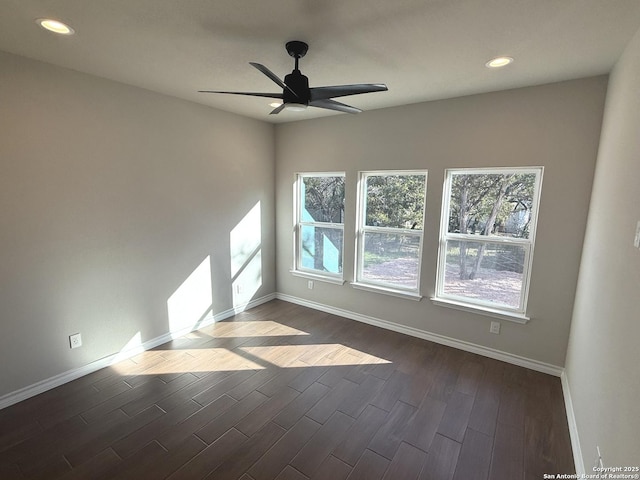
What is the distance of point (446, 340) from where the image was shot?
335cm

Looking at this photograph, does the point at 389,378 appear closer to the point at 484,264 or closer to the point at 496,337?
the point at 496,337

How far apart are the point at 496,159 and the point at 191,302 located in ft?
11.6

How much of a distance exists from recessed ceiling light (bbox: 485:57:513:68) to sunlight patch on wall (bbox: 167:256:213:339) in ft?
10.9

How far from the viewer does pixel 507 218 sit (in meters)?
2.97

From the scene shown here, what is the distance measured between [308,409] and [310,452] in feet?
1.29

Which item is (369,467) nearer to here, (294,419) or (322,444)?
(322,444)

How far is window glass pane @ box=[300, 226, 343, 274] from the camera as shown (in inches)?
165

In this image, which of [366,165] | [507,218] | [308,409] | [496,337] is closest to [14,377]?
[308,409]

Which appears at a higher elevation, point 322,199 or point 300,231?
point 322,199

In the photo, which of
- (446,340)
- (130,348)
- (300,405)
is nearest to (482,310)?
(446,340)

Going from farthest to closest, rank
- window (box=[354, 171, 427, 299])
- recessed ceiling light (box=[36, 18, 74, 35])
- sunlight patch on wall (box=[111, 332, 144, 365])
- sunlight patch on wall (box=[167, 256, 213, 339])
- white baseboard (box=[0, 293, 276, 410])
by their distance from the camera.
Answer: window (box=[354, 171, 427, 299])
sunlight patch on wall (box=[167, 256, 213, 339])
sunlight patch on wall (box=[111, 332, 144, 365])
white baseboard (box=[0, 293, 276, 410])
recessed ceiling light (box=[36, 18, 74, 35])

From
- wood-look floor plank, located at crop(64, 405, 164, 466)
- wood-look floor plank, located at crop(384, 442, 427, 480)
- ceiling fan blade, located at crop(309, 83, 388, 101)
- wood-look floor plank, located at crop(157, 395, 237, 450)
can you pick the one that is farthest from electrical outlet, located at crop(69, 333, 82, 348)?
ceiling fan blade, located at crop(309, 83, 388, 101)

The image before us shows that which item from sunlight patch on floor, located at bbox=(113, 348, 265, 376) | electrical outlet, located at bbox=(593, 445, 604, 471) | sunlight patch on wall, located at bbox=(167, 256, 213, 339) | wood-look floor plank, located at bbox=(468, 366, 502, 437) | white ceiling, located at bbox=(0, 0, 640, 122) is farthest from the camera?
sunlight patch on wall, located at bbox=(167, 256, 213, 339)

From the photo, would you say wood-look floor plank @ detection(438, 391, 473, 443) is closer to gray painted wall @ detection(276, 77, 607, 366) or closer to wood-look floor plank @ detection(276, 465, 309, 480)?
gray painted wall @ detection(276, 77, 607, 366)
